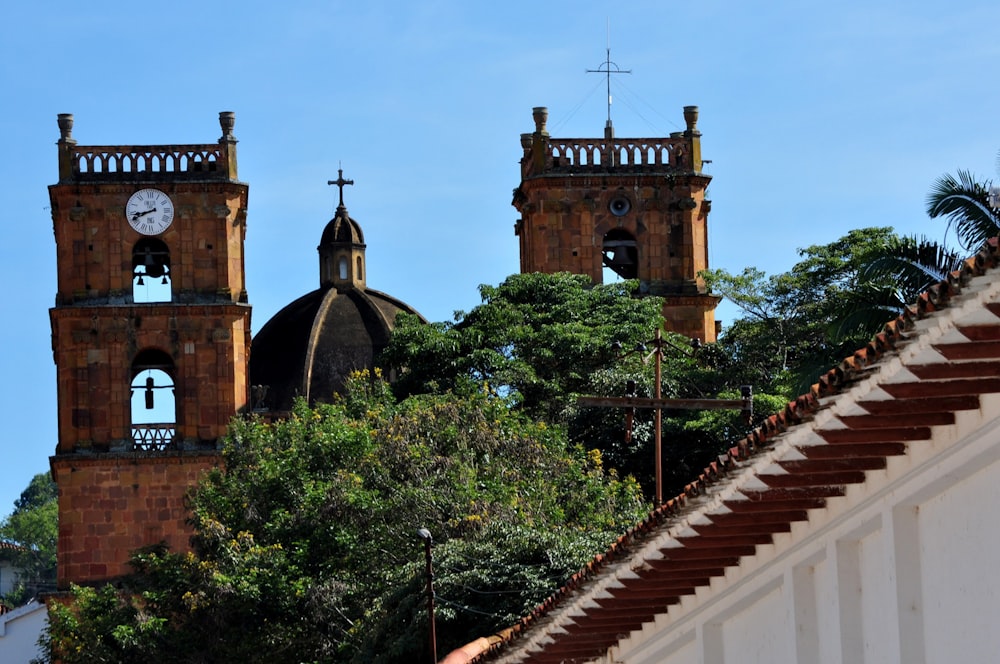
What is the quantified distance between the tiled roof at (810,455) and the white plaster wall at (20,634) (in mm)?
47208

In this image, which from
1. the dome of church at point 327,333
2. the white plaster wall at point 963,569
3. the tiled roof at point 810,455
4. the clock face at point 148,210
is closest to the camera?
the tiled roof at point 810,455

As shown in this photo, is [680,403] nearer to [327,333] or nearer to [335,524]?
[335,524]

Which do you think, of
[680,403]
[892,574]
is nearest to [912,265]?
[680,403]

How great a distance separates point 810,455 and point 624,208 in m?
46.3

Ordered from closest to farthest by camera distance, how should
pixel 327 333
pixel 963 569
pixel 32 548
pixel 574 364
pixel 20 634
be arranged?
pixel 963 569 → pixel 574 364 → pixel 20 634 → pixel 327 333 → pixel 32 548

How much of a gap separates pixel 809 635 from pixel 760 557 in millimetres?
840

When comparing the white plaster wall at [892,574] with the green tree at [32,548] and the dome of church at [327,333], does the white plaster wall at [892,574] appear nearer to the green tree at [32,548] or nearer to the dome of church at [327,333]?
the dome of church at [327,333]

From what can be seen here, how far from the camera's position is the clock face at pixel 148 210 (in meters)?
54.5

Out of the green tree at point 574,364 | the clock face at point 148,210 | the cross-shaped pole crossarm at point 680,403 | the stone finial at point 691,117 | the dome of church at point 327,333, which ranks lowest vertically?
the cross-shaped pole crossarm at point 680,403

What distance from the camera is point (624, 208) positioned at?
57.0 m

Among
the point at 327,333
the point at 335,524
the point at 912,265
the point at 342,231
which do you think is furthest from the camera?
the point at 342,231

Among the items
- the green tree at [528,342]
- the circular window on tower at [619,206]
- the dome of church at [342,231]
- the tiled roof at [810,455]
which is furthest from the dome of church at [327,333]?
the tiled roof at [810,455]

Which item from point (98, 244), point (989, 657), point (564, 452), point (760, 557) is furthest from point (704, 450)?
point (989, 657)

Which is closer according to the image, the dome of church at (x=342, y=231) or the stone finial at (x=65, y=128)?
the stone finial at (x=65, y=128)
